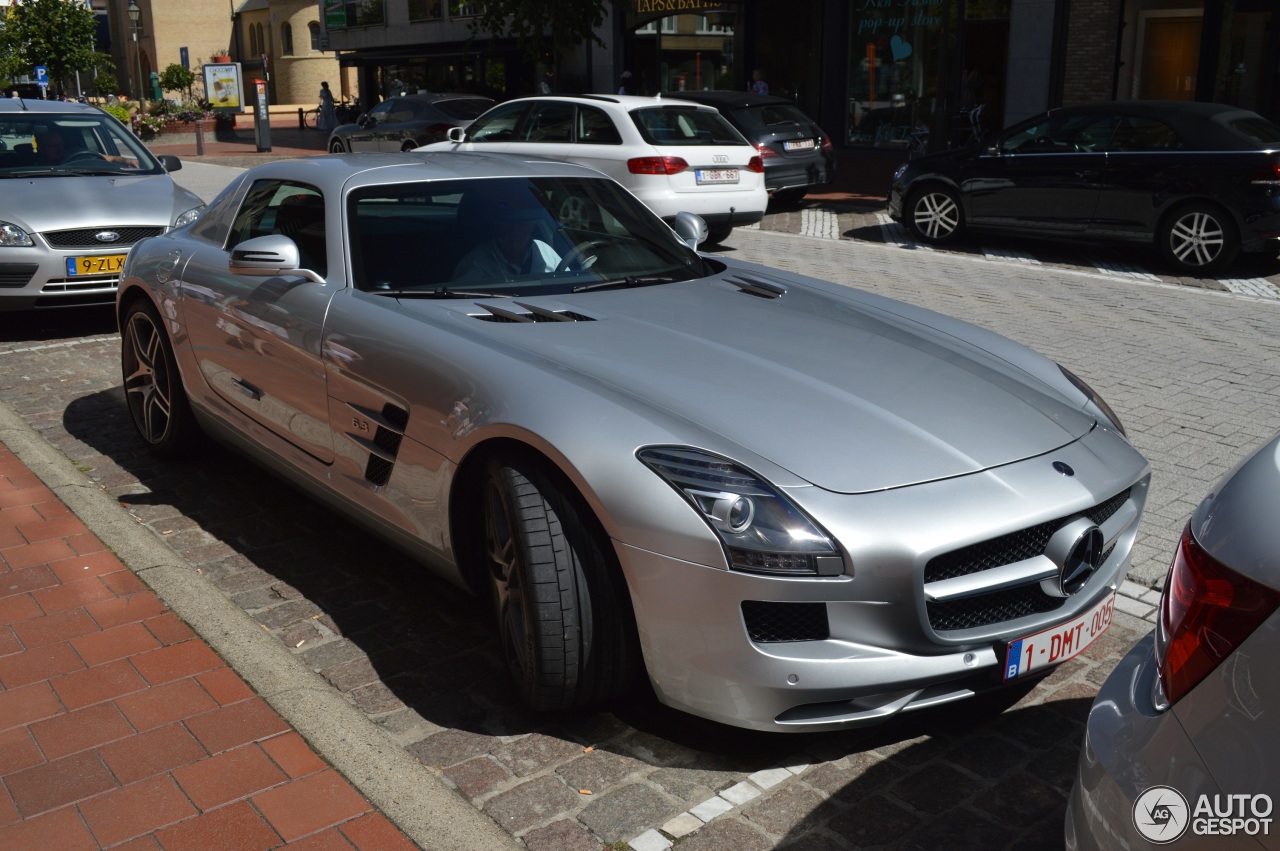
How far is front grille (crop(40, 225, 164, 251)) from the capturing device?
27.9 feet

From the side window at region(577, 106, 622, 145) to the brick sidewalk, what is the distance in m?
9.21

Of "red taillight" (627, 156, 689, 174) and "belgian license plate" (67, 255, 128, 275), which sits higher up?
"red taillight" (627, 156, 689, 174)

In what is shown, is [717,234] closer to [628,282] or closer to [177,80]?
[628,282]

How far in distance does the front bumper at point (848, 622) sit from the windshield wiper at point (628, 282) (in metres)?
1.56

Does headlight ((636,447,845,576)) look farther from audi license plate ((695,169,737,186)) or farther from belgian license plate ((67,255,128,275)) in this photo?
audi license plate ((695,169,737,186))

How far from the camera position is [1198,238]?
11.5 m

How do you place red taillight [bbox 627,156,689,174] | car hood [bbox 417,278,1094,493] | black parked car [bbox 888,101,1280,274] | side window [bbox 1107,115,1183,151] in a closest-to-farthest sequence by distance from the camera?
car hood [bbox 417,278,1094,493], black parked car [bbox 888,101,1280,274], side window [bbox 1107,115,1183,151], red taillight [bbox 627,156,689,174]

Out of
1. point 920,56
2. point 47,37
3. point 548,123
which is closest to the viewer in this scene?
point 548,123

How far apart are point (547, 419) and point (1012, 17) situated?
1978 cm

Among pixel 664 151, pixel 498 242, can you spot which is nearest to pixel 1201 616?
pixel 498 242

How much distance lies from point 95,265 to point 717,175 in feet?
20.4

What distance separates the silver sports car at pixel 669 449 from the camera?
117 inches

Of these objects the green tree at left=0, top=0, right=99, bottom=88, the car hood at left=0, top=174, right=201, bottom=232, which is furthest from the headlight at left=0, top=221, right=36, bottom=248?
the green tree at left=0, top=0, right=99, bottom=88

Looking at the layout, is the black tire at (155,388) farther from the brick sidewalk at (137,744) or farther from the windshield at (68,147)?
the windshield at (68,147)
